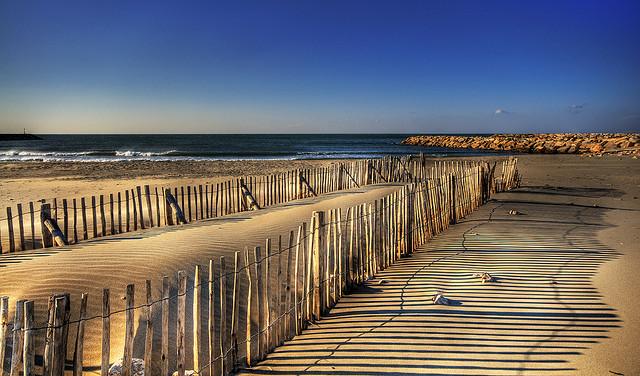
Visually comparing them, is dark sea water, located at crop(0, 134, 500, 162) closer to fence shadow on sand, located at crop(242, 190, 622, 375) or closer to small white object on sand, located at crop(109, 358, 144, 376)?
fence shadow on sand, located at crop(242, 190, 622, 375)

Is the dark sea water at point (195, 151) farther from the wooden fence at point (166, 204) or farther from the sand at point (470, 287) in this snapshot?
the sand at point (470, 287)

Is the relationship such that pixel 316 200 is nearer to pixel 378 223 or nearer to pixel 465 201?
pixel 465 201

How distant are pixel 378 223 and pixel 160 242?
3288 mm

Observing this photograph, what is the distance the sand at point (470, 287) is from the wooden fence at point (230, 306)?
20 cm

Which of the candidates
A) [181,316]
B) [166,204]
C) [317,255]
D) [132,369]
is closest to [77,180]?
[166,204]

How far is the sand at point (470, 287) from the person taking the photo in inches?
154

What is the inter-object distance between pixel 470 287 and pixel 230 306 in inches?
111

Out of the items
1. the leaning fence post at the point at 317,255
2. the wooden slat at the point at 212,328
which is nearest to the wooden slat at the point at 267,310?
the wooden slat at the point at 212,328

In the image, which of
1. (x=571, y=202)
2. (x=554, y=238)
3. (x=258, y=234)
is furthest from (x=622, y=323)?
(x=571, y=202)

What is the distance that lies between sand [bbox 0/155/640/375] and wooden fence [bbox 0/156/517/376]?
0.20 meters

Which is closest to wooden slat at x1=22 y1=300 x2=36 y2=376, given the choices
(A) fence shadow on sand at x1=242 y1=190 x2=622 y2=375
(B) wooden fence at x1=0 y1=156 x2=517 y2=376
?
(B) wooden fence at x1=0 y1=156 x2=517 y2=376

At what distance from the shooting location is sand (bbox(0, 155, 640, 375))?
3.92m

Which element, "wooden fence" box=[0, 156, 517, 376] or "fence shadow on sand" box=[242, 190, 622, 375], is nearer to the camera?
"wooden fence" box=[0, 156, 517, 376]

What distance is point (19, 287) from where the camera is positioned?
5.02 m
